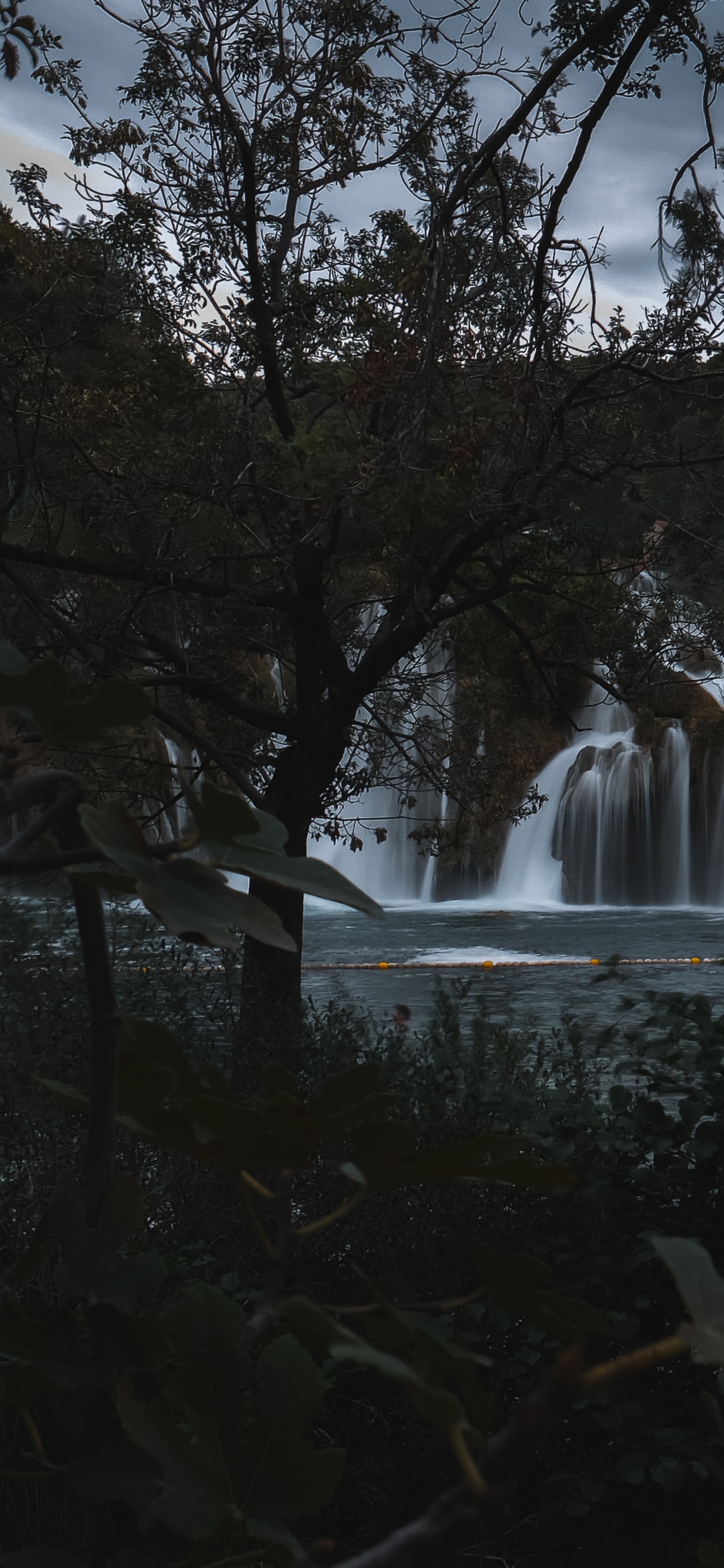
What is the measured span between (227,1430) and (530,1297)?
19cm

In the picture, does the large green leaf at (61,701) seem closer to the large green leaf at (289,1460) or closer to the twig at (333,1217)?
the twig at (333,1217)

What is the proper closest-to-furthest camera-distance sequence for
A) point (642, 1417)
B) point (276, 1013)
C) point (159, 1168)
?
1. point (642, 1417)
2. point (159, 1168)
3. point (276, 1013)

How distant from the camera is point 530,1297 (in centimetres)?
76

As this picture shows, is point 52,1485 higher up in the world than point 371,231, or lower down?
lower down

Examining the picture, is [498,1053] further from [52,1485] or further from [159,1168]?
[52,1485]

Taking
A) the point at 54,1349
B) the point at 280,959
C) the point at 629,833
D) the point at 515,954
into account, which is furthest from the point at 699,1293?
the point at 629,833

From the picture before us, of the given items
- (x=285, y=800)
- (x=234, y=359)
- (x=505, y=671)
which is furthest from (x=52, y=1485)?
(x=505, y=671)

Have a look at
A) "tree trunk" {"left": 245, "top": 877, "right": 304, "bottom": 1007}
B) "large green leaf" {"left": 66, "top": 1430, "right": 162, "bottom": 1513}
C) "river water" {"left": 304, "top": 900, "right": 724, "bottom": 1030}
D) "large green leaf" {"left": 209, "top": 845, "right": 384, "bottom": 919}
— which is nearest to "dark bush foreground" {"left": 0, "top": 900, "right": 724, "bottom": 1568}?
"tree trunk" {"left": 245, "top": 877, "right": 304, "bottom": 1007}

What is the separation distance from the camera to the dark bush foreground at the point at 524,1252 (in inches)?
118

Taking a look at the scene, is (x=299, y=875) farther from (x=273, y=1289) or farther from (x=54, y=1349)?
(x=54, y=1349)

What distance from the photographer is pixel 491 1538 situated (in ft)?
10.00

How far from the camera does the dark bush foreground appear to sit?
9.82 feet

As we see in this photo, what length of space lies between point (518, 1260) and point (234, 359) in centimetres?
621

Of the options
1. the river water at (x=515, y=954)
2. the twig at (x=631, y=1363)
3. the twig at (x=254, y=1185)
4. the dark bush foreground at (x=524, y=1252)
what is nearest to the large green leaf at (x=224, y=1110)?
the twig at (x=254, y=1185)
